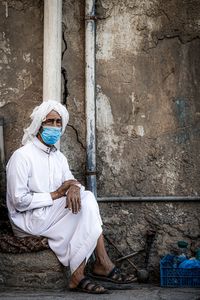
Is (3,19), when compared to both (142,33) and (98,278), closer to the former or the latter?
(142,33)

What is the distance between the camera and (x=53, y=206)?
5.25 meters

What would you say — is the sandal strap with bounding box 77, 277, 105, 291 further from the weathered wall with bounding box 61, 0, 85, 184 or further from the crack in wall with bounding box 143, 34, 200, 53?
the crack in wall with bounding box 143, 34, 200, 53

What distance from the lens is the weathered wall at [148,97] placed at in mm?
6152

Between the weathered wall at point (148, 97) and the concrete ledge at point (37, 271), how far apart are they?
3.92ft

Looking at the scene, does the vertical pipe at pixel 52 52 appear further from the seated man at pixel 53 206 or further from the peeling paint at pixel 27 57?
the seated man at pixel 53 206

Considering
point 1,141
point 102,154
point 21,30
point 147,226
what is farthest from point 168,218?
point 21,30

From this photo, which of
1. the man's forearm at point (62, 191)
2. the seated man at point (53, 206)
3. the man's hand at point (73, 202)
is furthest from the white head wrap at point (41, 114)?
the man's hand at point (73, 202)

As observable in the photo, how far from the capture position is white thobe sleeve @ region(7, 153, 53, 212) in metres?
5.13

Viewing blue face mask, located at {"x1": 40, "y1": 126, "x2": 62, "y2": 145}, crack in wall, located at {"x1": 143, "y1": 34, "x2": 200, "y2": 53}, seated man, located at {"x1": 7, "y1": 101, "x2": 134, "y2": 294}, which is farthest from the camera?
crack in wall, located at {"x1": 143, "y1": 34, "x2": 200, "y2": 53}

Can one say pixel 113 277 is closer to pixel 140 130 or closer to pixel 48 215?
pixel 48 215

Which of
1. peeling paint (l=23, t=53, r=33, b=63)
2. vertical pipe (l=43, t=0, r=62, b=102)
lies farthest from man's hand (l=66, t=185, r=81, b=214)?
peeling paint (l=23, t=53, r=33, b=63)

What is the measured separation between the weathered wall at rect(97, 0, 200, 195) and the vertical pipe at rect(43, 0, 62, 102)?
47 cm

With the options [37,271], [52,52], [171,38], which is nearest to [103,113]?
[52,52]

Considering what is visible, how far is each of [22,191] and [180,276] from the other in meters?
1.63
